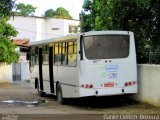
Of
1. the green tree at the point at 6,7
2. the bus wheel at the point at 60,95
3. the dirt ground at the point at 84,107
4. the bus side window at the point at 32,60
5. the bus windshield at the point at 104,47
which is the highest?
the green tree at the point at 6,7

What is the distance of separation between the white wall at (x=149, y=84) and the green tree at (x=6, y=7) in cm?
666

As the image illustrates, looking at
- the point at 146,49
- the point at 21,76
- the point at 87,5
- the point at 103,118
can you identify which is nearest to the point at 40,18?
the point at 21,76

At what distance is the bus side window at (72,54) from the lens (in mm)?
19703

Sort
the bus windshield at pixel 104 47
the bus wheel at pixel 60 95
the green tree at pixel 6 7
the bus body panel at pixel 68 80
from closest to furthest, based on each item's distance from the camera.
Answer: the green tree at pixel 6 7, the bus windshield at pixel 104 47, the bus body panel at pixel 68 80, the bus wheel at pixel 60 95

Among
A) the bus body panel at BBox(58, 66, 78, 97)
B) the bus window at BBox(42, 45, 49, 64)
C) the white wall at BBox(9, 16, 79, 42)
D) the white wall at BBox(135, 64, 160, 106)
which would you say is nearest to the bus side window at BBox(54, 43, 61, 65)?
the bus body panel at BBox(58, 66, 78, 97)

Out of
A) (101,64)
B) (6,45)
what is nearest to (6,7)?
(101,64)

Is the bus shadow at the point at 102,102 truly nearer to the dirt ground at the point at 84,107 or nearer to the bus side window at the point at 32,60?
the dirt ground at the point at 84,107

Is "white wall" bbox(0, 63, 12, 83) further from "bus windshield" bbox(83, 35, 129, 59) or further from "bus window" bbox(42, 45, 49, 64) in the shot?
"bus windshield" bbox(83, 35, 129, 59)

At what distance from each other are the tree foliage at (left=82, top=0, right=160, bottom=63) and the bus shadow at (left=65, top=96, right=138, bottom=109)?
7.14ft

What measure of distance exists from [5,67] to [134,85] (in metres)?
26.8

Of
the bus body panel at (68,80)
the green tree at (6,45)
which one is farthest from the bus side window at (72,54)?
the green tree at (6,45)

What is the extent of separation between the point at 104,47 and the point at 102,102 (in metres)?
3.52

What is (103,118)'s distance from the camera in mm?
15891

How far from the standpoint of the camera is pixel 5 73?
4500cm
